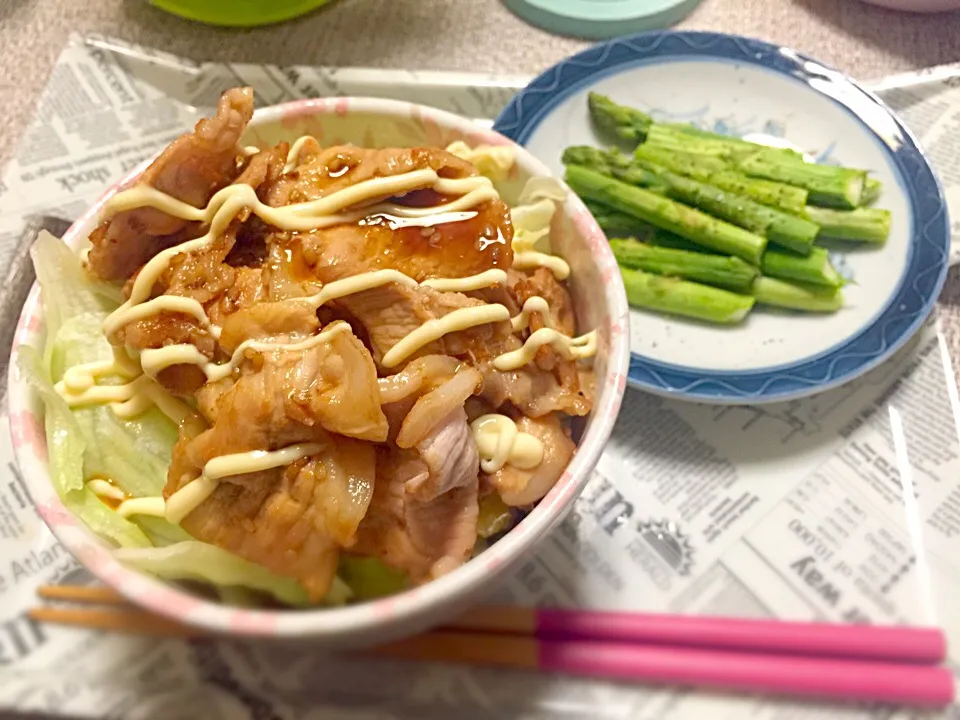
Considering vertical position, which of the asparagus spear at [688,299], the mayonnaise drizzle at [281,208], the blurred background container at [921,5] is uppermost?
the mayonnaise drizzle at [281,208]

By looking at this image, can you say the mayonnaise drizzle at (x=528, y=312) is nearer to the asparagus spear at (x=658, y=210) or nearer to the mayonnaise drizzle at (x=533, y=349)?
the mayonnaise drizzle at (x=533, y=349)

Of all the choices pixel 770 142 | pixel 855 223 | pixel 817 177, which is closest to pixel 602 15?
pixel 770 142

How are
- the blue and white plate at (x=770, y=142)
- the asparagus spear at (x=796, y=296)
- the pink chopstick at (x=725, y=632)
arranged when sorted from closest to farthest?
the pink chopstick at (x=725, y=632), the blue and white plate at (x=770, y=142), the asparagus spear at (x=796, y=296)

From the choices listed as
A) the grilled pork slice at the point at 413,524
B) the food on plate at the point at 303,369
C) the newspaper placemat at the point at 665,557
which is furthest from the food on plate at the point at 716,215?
the grilled pork slice at the point at 413,524

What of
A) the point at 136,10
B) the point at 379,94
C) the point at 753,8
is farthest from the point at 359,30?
the point at 753,8

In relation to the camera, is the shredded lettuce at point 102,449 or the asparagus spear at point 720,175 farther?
the asparagus spear at point 720,175

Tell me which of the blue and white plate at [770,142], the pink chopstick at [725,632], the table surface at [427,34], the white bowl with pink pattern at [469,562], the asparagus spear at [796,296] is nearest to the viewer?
the white bowl with pink pattern at [469,562]

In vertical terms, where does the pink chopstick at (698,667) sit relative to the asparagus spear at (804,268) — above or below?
below

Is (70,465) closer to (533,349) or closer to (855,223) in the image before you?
(533,349)
